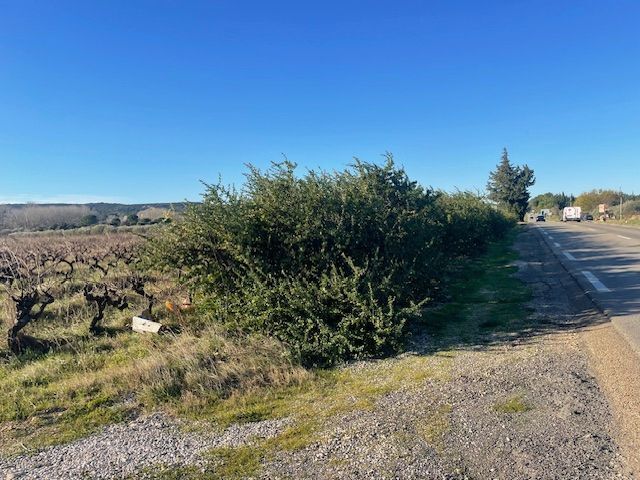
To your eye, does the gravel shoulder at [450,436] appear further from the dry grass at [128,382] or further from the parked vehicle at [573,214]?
the parked vehicle at [573,214]

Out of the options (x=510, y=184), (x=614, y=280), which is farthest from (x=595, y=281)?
(x=510, y=184)

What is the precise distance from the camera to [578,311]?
813cm

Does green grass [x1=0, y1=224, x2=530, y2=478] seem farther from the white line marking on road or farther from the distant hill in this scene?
the distant hill

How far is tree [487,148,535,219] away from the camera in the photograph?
60656mm

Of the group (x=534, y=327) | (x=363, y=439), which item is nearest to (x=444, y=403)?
(x=363, y=439)

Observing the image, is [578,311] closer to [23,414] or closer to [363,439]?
[363,439]

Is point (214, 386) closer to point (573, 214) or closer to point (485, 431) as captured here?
point (485, 431)

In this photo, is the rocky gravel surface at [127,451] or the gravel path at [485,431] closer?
the gravel path at [485,431]

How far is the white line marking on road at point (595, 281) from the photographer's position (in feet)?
32.7

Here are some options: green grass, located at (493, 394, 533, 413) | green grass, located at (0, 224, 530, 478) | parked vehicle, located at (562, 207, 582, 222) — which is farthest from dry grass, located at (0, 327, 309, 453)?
parked vehicle, located at (562, 207, 582, 222)

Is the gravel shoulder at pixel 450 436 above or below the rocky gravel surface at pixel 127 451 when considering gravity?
above

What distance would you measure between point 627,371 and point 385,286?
307cm

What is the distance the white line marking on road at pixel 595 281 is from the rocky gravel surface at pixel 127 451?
28.4ft

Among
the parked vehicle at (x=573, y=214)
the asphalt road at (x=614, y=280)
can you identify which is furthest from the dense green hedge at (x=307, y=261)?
the parked vehicle at (x=573, y=214)
